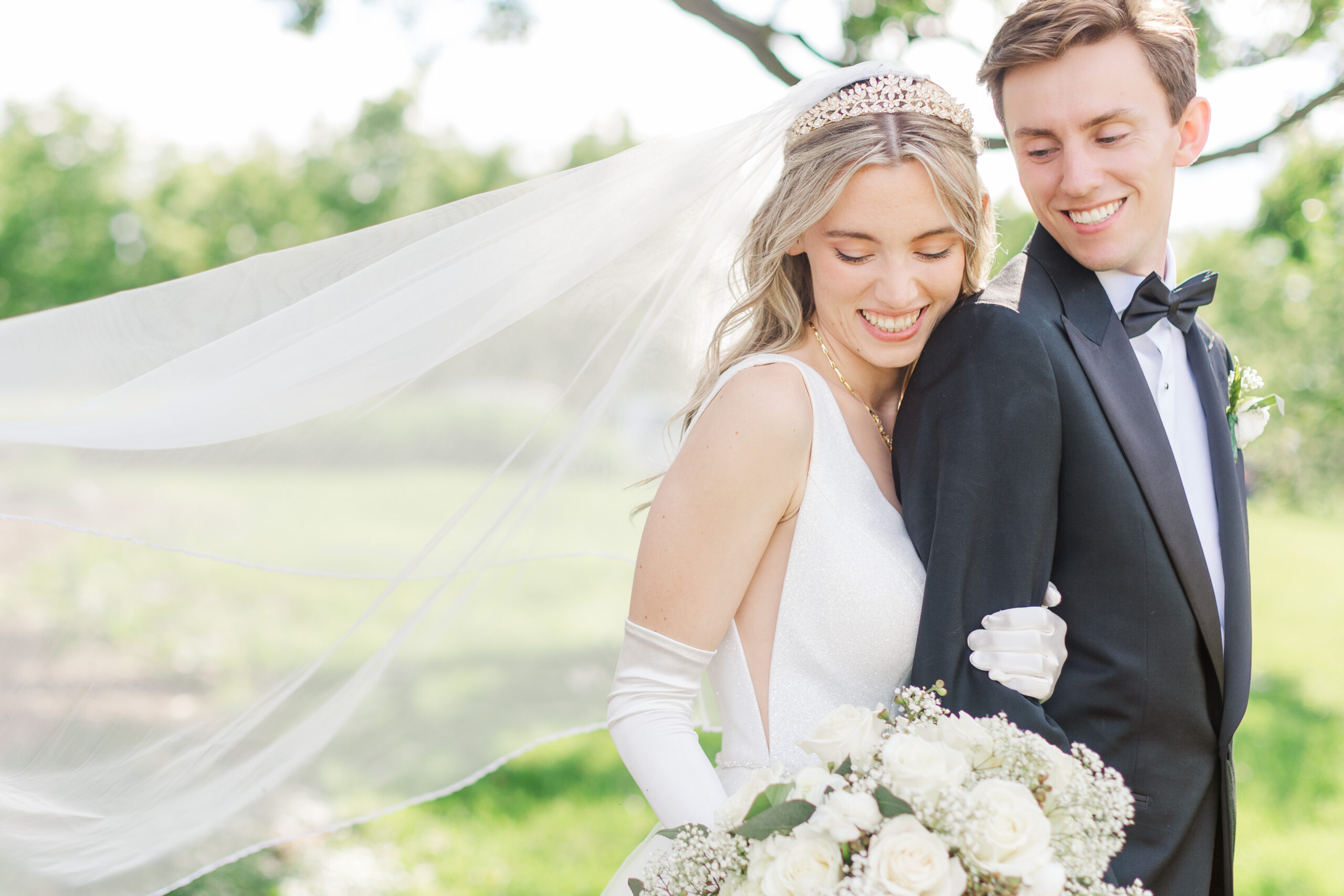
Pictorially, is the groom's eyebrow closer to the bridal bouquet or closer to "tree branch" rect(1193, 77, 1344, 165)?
the bridal bouquet

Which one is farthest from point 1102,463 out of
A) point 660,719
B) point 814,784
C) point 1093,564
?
point 660,719

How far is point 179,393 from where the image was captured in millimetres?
2375

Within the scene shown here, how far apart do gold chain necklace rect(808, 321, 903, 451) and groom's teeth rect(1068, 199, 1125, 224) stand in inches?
26.0

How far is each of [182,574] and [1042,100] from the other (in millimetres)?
2422

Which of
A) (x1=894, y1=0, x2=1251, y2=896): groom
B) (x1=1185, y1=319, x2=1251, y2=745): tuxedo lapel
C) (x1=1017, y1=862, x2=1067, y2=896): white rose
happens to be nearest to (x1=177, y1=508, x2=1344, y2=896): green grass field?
(x1=894, y1=0, x2=1251, y2=896): groom

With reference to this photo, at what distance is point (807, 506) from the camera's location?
7.66ft

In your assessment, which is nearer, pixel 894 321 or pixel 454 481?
pixel 894 321

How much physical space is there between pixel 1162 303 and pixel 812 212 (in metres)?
0.86

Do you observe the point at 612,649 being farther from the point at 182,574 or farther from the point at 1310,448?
the point at 1310,448

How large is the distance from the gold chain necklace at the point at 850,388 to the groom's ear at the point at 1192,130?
3.20 feet

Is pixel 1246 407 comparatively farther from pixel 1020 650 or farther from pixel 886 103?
pixel 886 103

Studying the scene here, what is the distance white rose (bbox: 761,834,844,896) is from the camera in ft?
4.84

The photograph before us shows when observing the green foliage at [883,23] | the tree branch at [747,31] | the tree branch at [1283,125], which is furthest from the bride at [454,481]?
the tree branch at [1283,125]

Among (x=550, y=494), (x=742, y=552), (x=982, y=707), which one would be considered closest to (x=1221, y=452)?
(x=982, y=707)
